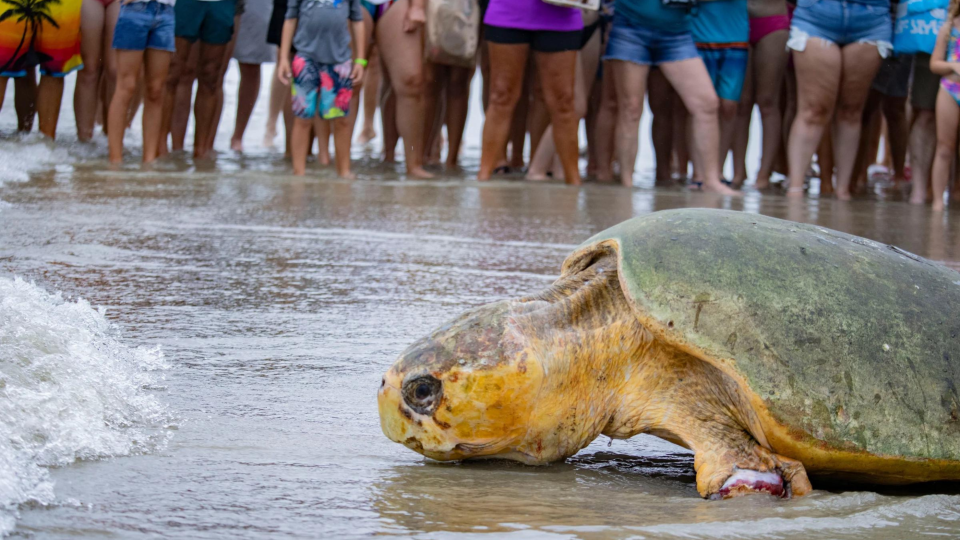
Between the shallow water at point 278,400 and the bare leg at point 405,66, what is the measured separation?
262 cm

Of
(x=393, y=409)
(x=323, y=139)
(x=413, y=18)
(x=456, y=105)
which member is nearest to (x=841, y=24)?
(x=413, y=18)

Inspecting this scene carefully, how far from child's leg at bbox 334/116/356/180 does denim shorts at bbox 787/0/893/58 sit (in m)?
2.94

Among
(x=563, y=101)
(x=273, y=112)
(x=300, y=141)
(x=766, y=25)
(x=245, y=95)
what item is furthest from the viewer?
(x=273, y=112)

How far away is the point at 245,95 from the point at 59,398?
7.00 meters

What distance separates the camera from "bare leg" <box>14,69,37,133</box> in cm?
743

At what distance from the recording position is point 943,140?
21.7 feet

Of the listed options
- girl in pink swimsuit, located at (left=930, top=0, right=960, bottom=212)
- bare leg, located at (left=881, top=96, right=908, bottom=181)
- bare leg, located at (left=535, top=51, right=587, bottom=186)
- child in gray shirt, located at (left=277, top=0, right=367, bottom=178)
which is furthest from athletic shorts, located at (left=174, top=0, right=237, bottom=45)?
bare leg, located at (left=881, top=96, right=908, bottom=181)

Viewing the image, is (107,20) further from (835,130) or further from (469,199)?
(835,130)

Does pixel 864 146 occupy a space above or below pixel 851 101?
below

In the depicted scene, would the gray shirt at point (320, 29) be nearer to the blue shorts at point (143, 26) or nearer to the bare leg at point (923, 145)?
the blue shorts at point (143, 26)

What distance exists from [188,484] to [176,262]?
207 cm

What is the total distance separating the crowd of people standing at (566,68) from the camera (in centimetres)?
647

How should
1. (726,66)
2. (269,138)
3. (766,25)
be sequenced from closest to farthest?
(726,66) → (766,25) → (269,138)

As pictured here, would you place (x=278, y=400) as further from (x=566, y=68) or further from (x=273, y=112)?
(x=273, y=112)
